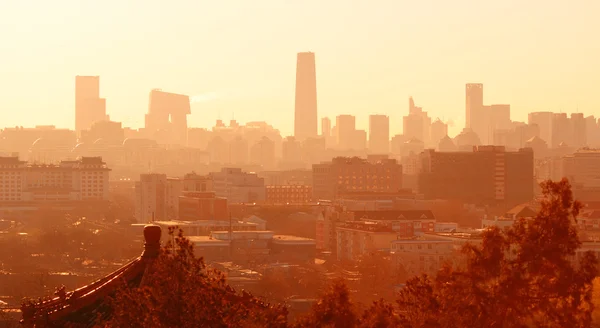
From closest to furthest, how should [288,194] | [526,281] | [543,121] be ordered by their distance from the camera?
[526,281] < [288,194] < [543,121]

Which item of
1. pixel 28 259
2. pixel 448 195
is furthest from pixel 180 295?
pixel 448 195

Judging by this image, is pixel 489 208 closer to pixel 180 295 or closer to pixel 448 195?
pixel 448 195

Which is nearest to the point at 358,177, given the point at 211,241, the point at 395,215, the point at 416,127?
the point at 395,215

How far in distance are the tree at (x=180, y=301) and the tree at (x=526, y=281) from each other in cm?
131

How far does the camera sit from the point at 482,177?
183 ft

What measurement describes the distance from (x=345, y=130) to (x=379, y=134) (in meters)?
3.02

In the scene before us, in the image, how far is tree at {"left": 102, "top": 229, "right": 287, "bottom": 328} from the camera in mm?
7582

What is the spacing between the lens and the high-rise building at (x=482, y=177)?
5522 centimetres

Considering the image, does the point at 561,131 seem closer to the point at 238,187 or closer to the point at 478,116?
the point at 478,116

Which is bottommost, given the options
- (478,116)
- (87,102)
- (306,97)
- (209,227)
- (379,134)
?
(209,227)

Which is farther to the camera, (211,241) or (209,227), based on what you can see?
(209,227)

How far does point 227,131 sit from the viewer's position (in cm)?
12294

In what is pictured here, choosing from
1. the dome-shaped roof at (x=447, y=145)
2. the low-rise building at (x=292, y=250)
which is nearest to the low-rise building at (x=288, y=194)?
the low-rise building at (x=292, y=250)

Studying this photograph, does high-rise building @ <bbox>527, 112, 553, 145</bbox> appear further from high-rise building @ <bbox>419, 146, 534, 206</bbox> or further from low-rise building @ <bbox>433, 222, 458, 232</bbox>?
low-rise building @ <bbox>433, 222, 458, 232</bbox>
